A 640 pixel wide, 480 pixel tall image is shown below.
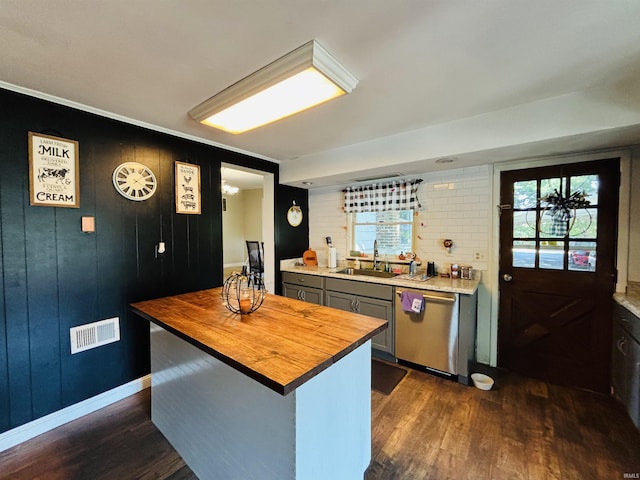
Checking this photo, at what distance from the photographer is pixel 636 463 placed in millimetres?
1603

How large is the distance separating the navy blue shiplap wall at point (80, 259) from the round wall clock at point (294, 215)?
1397 millimetres

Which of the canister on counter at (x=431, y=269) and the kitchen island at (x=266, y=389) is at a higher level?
the canister on counter at (x=431, y=269)

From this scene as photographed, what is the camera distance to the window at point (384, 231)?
3.33 m

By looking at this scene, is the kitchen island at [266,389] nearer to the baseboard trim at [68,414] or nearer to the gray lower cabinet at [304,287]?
the baseboard trim at [68,414]

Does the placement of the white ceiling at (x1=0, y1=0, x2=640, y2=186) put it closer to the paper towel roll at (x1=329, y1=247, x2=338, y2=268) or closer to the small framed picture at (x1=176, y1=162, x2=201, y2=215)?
the small framed picture at (x1=176, y1=162, x2=201, y2=215)

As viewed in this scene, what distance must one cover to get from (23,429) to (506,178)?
437cm

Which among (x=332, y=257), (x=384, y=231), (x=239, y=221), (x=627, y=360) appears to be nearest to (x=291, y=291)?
(x=332, y=257)

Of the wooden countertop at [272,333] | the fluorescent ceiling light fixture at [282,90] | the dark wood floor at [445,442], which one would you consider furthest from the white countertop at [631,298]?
the fluorescent ceiling light fixture at [282,90]

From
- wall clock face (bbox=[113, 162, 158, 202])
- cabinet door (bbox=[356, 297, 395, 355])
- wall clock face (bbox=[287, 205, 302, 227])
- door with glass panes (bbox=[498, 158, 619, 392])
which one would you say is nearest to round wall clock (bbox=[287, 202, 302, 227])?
wall clock face (bbox=[287, 205, 302, 227])

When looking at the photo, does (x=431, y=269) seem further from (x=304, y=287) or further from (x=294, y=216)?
(x=294, y=216)

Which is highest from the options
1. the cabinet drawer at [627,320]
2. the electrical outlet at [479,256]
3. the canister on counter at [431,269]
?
the electrical outlet at [479,256]

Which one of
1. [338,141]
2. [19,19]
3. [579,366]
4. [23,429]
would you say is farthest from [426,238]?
[23,429]

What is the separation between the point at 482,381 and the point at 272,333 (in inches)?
84.6

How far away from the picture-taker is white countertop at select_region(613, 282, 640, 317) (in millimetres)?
1838
